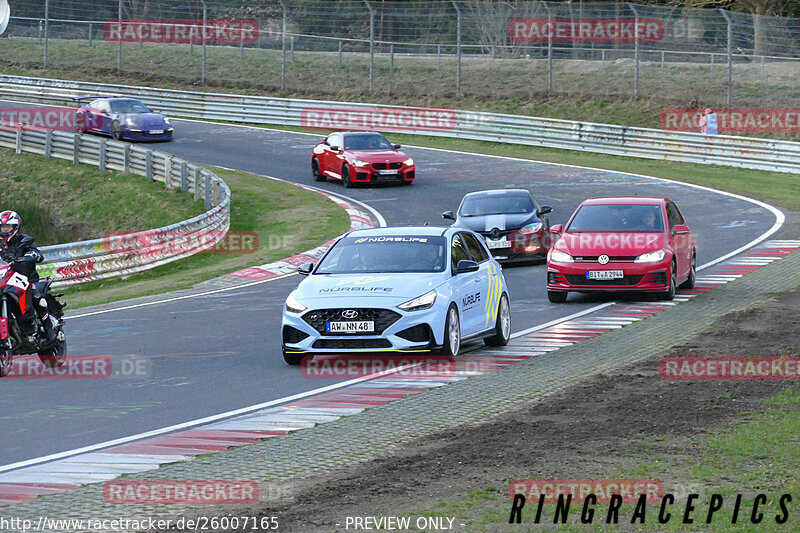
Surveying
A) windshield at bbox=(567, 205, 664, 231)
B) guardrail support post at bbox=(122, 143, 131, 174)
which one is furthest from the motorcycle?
guardrail support post at bbox=(122, 143, 131, 174)

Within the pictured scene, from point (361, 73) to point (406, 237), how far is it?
39435mm

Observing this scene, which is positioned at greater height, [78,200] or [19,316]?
[19,316]

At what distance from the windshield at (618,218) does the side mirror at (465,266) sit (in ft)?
18.6

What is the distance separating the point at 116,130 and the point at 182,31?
42.7 feet

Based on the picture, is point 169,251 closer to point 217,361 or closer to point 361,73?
point 217,361

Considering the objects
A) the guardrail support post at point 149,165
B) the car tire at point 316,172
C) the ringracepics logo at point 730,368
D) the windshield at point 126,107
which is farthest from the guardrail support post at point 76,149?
the ringracepics logo at point 730,368

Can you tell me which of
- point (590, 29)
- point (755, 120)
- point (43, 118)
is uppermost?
point (590, 29)

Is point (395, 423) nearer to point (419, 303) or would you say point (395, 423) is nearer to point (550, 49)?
point (419, 303)

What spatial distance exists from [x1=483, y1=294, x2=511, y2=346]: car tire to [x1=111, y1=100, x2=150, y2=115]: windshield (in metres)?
29.8

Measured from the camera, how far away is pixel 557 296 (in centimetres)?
1888

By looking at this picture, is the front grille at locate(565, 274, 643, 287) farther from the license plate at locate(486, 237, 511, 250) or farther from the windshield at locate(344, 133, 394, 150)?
the windshield at locate(344, 133, 394, 150)

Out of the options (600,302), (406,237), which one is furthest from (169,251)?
(406,237)

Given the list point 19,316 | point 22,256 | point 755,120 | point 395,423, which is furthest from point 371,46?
point 395,423

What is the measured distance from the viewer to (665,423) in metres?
9.98
